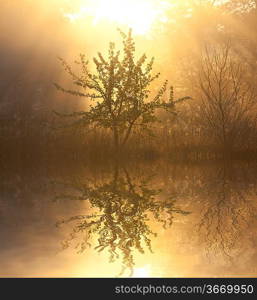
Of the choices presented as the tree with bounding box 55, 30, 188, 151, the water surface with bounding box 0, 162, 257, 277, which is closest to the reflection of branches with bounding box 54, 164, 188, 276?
the water surface with bounding box 0, 162, 257, 277

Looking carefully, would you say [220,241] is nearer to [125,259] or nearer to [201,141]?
A: [125,259]

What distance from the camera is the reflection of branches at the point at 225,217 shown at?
432 cm

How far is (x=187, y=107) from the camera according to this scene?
845 inches

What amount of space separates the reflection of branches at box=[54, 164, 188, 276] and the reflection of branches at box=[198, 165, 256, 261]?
15.9 inches

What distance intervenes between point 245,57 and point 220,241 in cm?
2782

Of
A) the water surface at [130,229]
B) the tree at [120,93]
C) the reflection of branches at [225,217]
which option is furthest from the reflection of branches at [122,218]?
the tree at [120,93]

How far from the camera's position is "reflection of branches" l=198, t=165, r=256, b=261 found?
170 inches

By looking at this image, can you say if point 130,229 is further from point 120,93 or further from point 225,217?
point 120,93

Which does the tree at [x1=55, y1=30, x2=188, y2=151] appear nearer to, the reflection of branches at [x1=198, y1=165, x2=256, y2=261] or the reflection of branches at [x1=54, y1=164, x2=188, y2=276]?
the reflection of branches at [x1=54, y1=164, x2=188, y2=276]

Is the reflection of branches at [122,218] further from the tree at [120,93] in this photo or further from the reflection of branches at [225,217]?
the tree at [120,93]

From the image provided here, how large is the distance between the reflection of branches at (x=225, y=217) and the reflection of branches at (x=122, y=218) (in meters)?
0.40

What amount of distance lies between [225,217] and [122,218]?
3.49 ft

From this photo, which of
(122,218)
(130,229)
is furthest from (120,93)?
(130,229)

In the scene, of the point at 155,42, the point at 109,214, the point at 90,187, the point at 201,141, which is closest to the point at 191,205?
the point at 109,214
